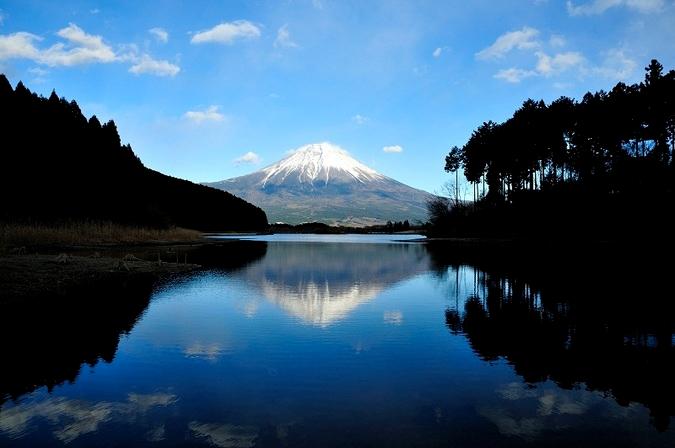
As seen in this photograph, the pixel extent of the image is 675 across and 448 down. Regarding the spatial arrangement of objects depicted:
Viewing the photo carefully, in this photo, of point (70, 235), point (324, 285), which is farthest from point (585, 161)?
point (70, 235)

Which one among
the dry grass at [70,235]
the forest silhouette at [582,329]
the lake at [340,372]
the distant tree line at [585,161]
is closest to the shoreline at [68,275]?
the lake at [340,372]

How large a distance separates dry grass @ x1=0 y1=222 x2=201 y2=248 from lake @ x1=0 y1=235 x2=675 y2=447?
886 inches

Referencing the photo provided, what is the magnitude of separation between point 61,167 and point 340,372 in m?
61.6

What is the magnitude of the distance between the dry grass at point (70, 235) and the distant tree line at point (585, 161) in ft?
162

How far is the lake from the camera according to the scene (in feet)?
22.2

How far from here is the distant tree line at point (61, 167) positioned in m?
52.6

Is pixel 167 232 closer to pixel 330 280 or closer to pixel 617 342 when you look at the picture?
pixel 330 280

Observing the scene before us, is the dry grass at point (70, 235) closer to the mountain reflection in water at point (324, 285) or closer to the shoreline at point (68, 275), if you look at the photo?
the shoreline at point (68, 275)

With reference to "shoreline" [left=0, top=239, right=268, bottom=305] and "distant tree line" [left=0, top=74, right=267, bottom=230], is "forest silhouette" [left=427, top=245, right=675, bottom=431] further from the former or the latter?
"distant tree line" [left=0, top=74, right=267, bottom=230]

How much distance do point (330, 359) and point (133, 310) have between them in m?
8.55

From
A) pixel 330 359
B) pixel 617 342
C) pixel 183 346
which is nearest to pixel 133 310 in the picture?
pixel 183 346

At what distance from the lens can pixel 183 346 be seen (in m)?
11.6

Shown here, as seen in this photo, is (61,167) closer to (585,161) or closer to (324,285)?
(324,285)

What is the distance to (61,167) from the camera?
60.1 meters
